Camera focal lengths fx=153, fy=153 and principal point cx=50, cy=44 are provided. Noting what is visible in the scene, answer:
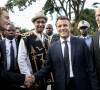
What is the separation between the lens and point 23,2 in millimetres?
12023

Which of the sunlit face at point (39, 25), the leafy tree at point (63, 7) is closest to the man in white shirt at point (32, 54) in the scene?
the sunlit face at point (39, 25)

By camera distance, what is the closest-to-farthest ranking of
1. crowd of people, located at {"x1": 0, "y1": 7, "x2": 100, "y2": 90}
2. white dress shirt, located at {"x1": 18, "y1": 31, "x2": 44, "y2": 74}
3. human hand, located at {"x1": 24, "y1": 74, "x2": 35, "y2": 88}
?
crowd of people, located at {"x1": 0, "y1": 7, "x2": 100, "y2": 90} < human hand, located at {"x1": 24, "y1": 74, "x2": 35, "y2": 88} < white dress shirt, located at {"x1": 18, "y1": 31, "x2": 44, "y2": 74}

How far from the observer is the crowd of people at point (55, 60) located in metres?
2.48

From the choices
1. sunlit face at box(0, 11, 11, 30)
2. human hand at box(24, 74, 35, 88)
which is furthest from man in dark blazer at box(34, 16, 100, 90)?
sunlit face at box(0, 11, 11, 30)

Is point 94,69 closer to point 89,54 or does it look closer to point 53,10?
point 89,54

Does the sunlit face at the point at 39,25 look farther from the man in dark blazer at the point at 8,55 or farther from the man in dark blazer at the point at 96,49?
the man in dark blazer at the point at 96,49

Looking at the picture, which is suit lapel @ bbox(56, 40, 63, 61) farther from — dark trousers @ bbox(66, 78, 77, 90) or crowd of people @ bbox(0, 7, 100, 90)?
dark trousers @ bbox(66, 78, 77, 90)

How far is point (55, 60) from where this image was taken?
2.67m

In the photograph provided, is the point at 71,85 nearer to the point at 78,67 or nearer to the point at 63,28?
the point at 78,67

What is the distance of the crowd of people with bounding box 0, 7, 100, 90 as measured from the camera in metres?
2.48

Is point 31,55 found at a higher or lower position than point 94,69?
higher

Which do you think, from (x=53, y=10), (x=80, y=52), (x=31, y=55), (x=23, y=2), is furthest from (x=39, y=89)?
(x=53, y=10)

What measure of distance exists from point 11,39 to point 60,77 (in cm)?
194

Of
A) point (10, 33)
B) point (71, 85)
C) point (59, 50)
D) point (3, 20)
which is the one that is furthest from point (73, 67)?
point (10, 33)
